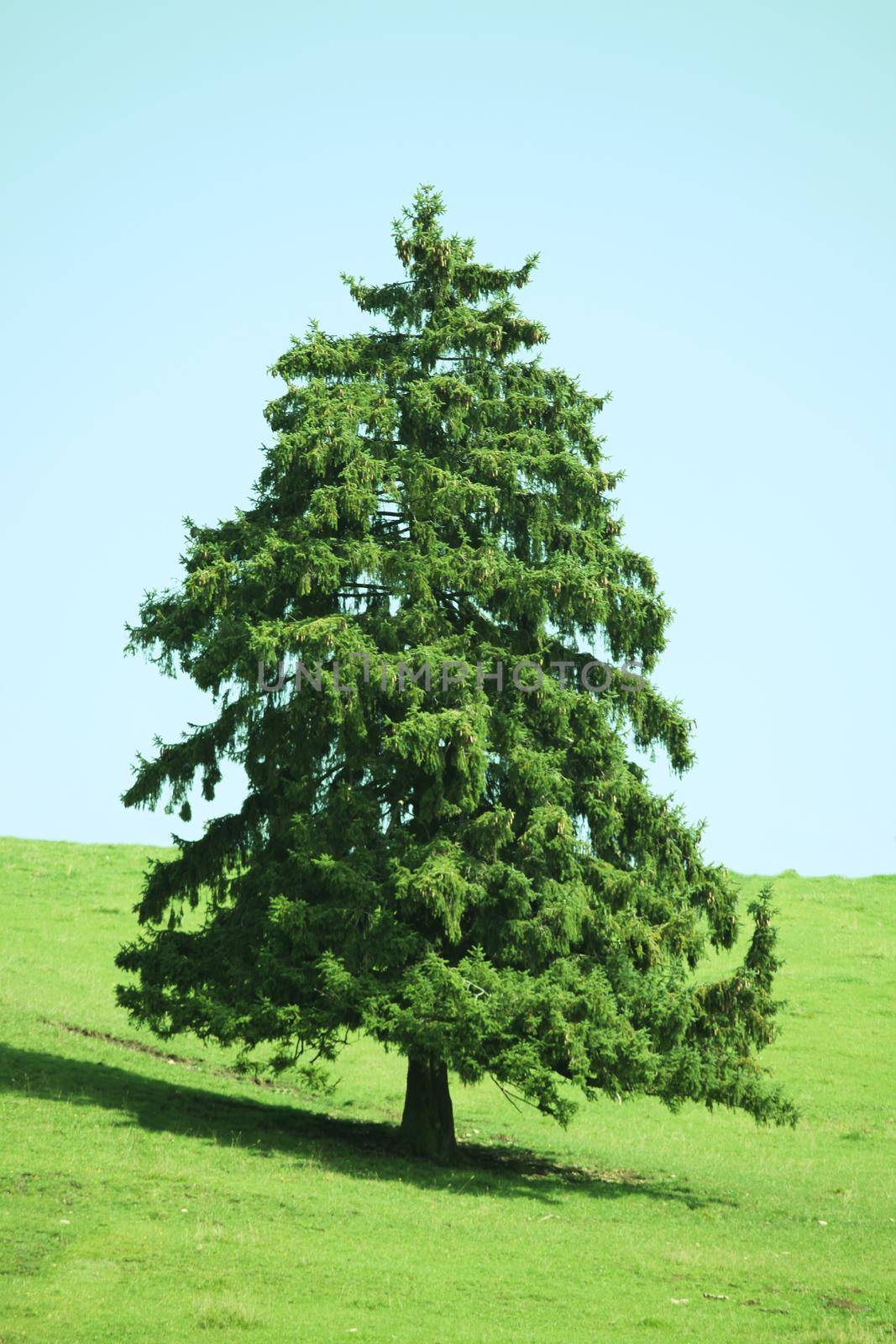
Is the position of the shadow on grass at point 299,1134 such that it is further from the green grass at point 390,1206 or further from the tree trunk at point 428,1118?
the tree trunk at point 428,1118

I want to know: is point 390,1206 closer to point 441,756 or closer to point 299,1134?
point 299,1134

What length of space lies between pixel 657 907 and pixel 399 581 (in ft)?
21.9

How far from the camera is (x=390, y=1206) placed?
17578 millimetres

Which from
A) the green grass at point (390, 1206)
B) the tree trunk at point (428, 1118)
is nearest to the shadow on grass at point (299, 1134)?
the green grass at point (390, 1206)

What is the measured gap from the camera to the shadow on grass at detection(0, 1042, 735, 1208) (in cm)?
2014

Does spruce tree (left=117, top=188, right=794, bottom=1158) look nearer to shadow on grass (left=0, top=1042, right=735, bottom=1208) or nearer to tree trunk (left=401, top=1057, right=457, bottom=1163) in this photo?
tree trunk (left=401, top=1057, right=457, bottom=1163)

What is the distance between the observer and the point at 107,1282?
13438 mm

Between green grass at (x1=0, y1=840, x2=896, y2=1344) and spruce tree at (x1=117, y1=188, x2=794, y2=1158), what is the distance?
70.6 inches

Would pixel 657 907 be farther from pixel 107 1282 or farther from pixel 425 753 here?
pixel 107 1282

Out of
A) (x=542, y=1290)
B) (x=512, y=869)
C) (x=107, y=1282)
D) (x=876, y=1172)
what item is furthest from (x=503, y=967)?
(x=876, y=1172)

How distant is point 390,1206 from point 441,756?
6.43 m

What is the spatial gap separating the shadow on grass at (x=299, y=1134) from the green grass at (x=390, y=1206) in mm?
75

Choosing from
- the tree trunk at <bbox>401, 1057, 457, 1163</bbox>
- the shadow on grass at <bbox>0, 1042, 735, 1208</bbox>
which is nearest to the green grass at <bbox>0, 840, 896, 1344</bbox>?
the shadow on grass at <bbox>0, 1042, 735, 1208</bbox>

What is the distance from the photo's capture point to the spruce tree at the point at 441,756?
19266mm
